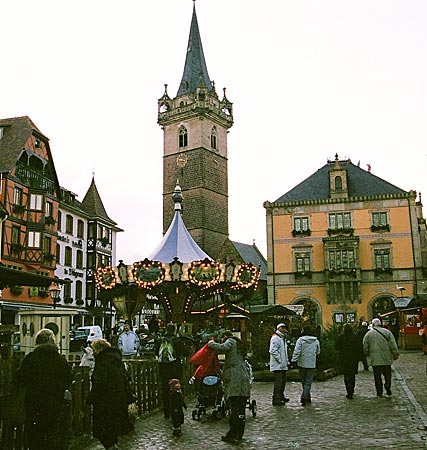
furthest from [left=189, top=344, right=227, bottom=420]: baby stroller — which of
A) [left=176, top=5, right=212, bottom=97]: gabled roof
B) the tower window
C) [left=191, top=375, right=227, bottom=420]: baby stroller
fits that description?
[left=176, top=5, right=212, bottom=97]: gabled roof

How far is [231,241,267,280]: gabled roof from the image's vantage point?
219 feet

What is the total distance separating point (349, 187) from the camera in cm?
5112

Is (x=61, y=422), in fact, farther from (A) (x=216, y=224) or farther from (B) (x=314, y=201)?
(A) (x=216, y=224)

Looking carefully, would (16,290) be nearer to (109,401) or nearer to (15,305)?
(15,305)

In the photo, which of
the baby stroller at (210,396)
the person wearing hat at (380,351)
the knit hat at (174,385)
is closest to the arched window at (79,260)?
the person wearing hat at (380,351)

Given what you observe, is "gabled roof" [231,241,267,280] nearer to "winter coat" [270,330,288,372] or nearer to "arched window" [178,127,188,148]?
"arched window" [178,127,188,148]

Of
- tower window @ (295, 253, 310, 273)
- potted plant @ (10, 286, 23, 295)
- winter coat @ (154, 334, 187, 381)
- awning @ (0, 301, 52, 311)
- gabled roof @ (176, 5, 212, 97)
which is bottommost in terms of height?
winter coat @ (154, 334, 187, 381)

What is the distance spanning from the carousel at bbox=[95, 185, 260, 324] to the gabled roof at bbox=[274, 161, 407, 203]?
84.4 ft

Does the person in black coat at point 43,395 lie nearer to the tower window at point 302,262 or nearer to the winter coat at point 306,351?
the winter coat at point 306,351

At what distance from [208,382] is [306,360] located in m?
2.77

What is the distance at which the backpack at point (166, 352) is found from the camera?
11844 mm

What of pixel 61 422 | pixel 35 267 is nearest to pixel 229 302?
pixel 35 267

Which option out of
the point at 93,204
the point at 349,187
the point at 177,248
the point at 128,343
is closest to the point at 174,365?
the point at 128,343

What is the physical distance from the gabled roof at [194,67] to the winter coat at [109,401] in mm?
71182
